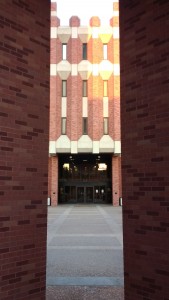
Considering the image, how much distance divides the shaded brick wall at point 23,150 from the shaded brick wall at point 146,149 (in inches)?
49.0

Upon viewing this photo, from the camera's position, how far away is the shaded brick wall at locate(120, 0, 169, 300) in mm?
4207

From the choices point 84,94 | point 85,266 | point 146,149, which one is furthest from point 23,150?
point 84,94

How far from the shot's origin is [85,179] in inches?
1486

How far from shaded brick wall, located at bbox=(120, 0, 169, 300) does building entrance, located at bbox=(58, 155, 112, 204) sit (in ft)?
107

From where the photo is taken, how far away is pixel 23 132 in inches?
179

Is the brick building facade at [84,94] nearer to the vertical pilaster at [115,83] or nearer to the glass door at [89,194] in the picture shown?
the vertical pilaster at [115,83]

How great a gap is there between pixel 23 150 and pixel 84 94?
3017 centimetres

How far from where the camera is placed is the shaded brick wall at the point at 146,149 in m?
4.21

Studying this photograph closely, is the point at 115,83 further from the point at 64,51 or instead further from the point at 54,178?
the point at 54,178

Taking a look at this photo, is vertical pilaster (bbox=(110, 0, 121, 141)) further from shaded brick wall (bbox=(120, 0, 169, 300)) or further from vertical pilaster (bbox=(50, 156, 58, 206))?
shaded brick wall (bbox=(120, 0, 169, 300))

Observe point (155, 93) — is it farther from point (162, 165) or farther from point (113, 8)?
point (113, 8)

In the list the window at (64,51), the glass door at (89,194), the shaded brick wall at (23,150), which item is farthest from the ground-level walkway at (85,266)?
the window at (64,51)

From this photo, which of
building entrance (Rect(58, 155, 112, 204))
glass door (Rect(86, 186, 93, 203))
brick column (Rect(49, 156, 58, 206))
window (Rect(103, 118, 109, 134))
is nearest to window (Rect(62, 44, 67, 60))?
window (Rect(103, 118, 109, 134))

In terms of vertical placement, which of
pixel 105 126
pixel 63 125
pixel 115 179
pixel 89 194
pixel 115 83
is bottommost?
pixel 89 194
